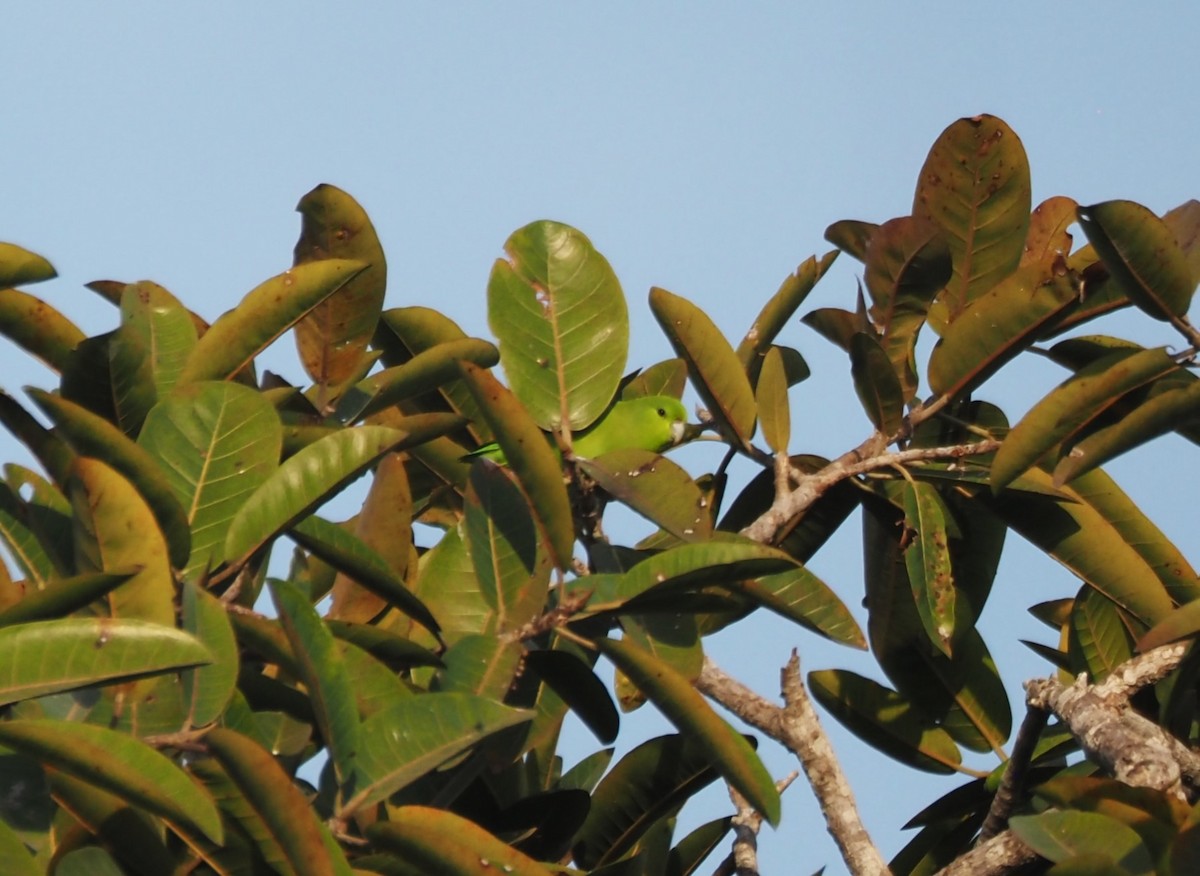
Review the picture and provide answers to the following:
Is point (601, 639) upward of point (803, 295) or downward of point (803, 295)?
downward

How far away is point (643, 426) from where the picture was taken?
9.64ft

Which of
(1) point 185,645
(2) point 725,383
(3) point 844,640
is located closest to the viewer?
(1) point 185,645

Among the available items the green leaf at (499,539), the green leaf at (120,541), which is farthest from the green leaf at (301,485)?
the green leaf at (499,539)

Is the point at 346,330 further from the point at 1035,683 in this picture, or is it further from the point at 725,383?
the point at 1035,683

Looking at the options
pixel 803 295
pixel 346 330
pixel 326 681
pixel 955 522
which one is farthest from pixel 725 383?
pixel 326 681

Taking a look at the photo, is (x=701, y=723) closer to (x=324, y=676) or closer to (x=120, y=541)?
(x=324, y=676)

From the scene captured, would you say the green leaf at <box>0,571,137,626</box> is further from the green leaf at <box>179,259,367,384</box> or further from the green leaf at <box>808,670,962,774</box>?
the green leaf at <box>808,670,962,774</box>

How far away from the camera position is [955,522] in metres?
2.36

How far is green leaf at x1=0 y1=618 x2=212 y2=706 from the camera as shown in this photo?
1342 millimetres

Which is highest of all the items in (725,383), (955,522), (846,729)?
(725,383)

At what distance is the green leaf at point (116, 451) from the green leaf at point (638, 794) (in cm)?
83

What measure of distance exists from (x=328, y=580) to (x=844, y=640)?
2.52 ft

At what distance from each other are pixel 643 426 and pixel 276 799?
1683 millimetres

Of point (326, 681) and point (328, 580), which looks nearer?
point (326, 681)
